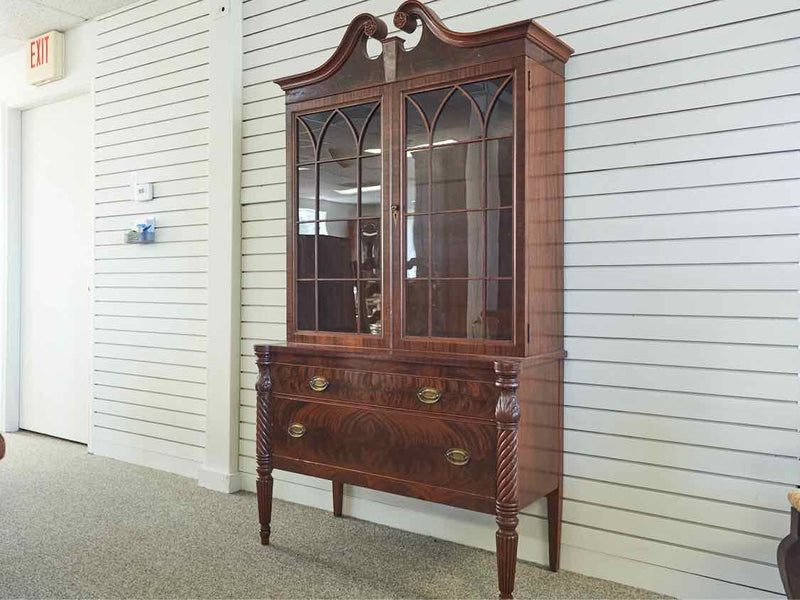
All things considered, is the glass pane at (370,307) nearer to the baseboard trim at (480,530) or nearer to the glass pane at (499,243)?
the glass pane at (499,243)

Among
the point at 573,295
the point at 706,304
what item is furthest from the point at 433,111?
the point at 706,304

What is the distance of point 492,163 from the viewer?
2.36 m

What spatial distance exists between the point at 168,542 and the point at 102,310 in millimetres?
2006

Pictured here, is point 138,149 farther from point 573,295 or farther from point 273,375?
point 573,295

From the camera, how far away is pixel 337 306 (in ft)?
9.03

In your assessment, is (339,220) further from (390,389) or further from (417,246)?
(390,389)

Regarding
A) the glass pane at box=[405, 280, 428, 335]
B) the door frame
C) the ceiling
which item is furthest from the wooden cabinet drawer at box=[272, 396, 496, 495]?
the door frame

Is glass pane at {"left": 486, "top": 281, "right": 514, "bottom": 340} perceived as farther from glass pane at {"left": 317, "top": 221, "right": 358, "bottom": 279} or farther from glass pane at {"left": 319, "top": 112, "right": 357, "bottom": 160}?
glass pane at {"left": 319, "top": 112, "right": 357, "bottom": 160}

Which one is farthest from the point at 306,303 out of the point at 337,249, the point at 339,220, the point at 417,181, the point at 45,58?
the point at 45,58

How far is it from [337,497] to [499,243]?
152cm

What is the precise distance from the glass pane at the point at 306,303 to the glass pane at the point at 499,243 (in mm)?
795

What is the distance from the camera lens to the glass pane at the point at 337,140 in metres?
2.70

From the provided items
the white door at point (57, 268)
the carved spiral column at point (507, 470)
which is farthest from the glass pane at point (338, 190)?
the white door at point (57, 268)

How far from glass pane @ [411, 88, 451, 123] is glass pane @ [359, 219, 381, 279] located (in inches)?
17.3
